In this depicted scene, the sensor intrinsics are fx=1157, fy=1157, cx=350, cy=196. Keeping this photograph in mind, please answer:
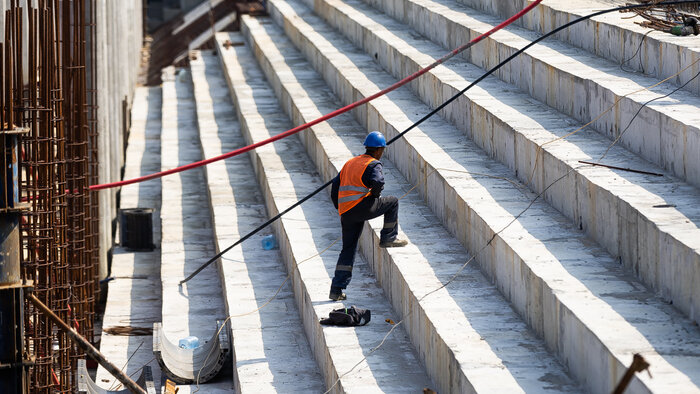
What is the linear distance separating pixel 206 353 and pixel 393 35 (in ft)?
23.4

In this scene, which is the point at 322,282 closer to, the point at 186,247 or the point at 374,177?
the point at 374,177

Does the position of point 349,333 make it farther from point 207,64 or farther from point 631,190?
point 207,64

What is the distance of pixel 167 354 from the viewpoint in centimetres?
959

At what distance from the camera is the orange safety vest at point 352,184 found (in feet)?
28.0

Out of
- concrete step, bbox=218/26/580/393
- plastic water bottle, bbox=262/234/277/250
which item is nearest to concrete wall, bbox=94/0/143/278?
plastic water bottle, bbox=262/234/277/250

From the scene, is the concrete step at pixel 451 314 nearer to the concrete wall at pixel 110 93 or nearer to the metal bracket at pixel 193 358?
the metal bracket at pixel 193 358

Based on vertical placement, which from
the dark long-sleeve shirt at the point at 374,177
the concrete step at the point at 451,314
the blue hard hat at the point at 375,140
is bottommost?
the concrete step at the point at 451,314

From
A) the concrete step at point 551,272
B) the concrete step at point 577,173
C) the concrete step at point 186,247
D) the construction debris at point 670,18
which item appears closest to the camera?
the concrete step at point 551,272

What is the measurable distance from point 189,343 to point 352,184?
2404mm

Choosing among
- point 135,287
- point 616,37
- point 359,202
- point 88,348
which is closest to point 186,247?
point 135,287

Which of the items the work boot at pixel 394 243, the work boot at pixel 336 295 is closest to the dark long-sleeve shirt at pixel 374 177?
the work boot at pixel 394 243

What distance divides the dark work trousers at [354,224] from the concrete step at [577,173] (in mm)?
1193

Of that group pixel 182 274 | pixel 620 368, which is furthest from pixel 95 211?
pixel 620 368

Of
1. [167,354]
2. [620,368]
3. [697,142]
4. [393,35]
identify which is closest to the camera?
[620,368]
